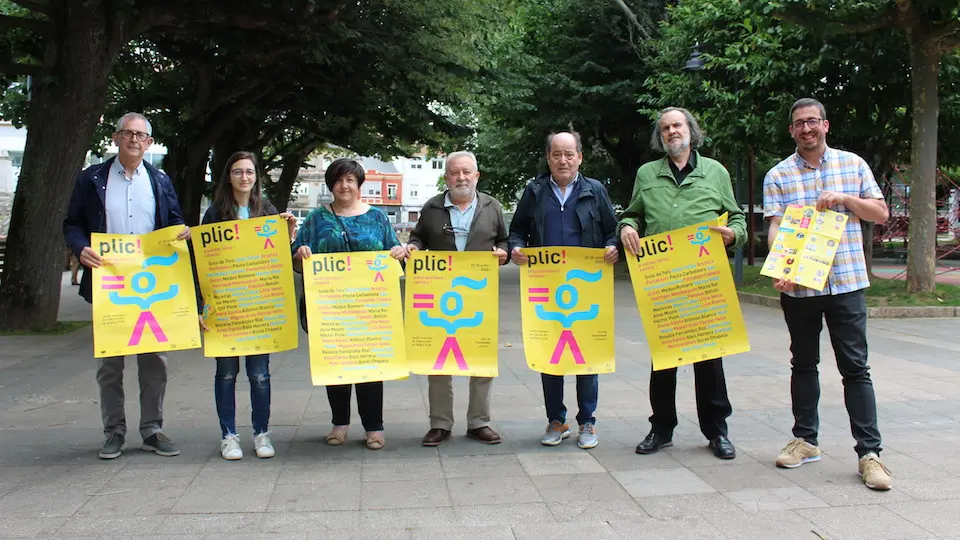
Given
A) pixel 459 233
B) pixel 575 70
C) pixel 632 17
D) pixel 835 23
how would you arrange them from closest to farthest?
1. pixel 459 233
2. pixel 835 23
3. pixel 632 17
4. pixel 575 70

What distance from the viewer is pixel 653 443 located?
4906mm

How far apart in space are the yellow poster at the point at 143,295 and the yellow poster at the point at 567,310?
2.06 meters

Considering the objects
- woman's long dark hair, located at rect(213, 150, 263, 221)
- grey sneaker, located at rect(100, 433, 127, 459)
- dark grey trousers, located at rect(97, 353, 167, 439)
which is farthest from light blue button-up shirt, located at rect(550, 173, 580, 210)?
grey sneaker, located at rect(100, 433, 127, 459)

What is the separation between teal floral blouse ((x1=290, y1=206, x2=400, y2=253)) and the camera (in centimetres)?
492


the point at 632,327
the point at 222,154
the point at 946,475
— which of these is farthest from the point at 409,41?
the point at 946,475

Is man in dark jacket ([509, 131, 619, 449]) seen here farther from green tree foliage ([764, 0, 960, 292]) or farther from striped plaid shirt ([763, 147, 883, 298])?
green tree foliage ([764, 0, 960, 292])

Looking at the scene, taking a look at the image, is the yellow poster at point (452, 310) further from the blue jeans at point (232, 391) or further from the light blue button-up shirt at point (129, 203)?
the light blue button-up shirt at point (129, 203)

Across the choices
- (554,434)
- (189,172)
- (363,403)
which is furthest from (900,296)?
(189,172)

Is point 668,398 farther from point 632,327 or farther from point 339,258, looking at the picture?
point 632,327

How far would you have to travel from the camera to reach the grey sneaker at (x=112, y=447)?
15.8 ft

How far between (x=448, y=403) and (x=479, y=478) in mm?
866

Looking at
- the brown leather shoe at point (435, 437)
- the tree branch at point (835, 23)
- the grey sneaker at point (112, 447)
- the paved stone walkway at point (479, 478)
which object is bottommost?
the paved stone walkway at point (479, 478)

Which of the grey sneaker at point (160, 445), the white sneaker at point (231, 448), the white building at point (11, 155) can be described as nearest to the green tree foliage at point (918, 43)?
the white sneaker at point (231, 448)

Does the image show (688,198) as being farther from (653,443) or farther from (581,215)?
(653,443)
